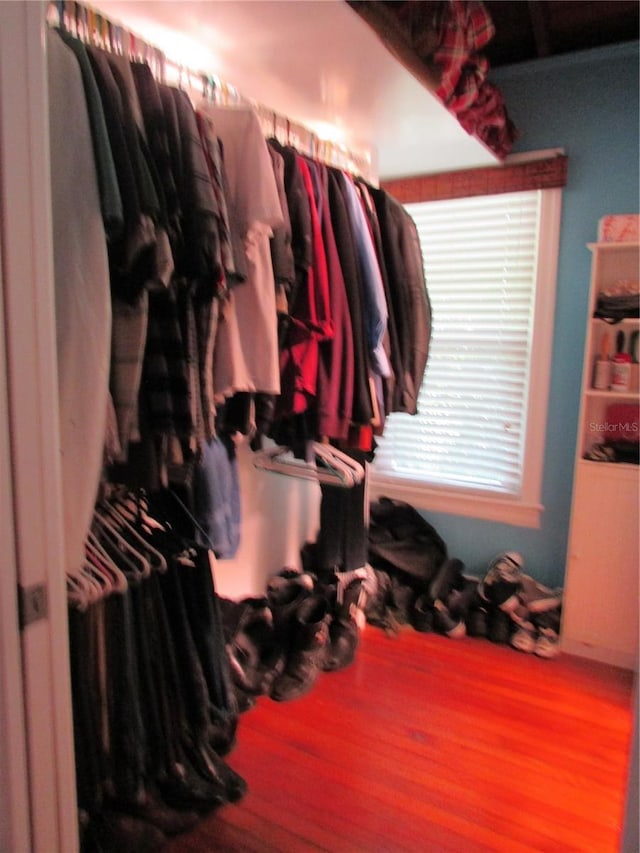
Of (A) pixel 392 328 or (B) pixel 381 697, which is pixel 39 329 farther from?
(B) pixel 381 697

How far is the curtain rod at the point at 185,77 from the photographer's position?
1.21 m

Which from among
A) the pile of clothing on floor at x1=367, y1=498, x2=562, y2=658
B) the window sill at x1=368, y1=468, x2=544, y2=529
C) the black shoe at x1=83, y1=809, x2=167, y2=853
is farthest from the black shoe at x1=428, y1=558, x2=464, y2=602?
the black shoe at x1=83, y1=809, x2=167, y2=853

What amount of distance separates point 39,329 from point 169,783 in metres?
1.40

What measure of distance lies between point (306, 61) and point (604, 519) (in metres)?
2.05

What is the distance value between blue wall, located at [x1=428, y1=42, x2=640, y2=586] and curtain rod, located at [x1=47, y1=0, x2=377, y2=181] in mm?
996

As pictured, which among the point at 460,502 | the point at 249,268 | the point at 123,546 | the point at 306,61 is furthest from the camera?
the point at 460,502

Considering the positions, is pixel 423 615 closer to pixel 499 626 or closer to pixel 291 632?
pixel 499 626

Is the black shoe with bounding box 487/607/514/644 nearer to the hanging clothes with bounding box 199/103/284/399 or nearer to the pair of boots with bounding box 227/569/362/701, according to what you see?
the pair of boots with bounding box 227/569/362/701

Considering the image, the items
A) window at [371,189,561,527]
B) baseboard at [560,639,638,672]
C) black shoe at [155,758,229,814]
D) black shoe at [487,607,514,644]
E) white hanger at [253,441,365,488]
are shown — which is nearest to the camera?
black shoe at [155,758,229,814]

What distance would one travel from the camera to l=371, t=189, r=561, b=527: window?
9.10ft

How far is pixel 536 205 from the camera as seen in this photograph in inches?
108

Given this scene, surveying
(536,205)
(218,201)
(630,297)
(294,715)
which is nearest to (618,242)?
(630,297)

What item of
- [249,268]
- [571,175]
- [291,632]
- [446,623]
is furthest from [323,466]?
[571,175]

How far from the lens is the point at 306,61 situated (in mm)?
1681
